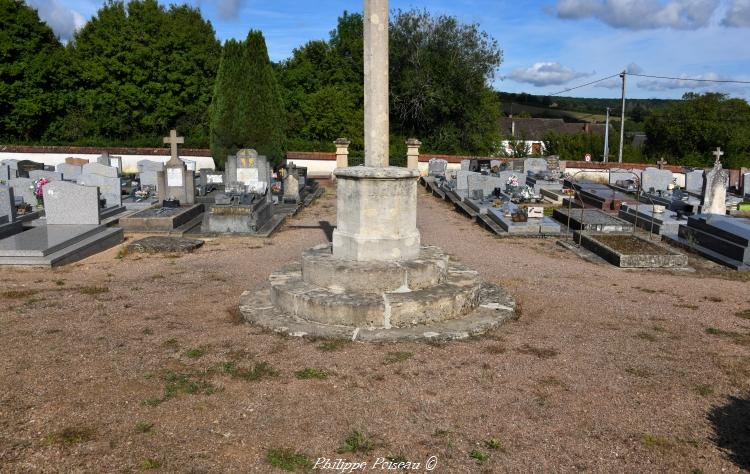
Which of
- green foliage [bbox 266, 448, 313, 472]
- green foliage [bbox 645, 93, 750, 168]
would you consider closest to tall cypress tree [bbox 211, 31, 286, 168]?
green foliage [bbox 266, 448, 313, 472]

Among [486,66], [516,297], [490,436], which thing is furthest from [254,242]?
[486,66]

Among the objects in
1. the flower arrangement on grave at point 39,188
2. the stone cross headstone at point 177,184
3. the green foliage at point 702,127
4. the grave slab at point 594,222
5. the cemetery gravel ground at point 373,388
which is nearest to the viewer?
the cemetery gravel ground at point 373,388

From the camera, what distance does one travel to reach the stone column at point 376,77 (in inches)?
265

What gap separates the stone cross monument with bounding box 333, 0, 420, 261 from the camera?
673cm

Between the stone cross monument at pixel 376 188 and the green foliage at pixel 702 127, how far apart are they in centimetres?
3471

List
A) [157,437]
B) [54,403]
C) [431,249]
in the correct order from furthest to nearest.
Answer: [431,249] < [54,403] < [157,437]

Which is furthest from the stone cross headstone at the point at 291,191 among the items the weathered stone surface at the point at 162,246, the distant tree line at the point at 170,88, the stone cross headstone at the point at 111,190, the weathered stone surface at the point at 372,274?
the distant tree line at the point at 170,88

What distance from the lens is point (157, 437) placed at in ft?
12.8

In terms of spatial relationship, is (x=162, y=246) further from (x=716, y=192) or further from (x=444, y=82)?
(x=444, y=82)

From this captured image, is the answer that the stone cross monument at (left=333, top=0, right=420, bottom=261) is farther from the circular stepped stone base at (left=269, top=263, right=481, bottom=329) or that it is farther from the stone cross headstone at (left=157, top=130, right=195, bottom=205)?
the stone cross headstone at (left=157, top=130, right=195, bottom=205)

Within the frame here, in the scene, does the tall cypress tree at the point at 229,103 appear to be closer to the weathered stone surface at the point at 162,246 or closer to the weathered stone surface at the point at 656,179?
the weathered stone surface at the point at 162,246

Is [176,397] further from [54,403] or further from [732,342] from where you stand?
[732,342]

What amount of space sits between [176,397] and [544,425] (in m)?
2.93

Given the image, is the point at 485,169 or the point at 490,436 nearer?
the point at 490,436
